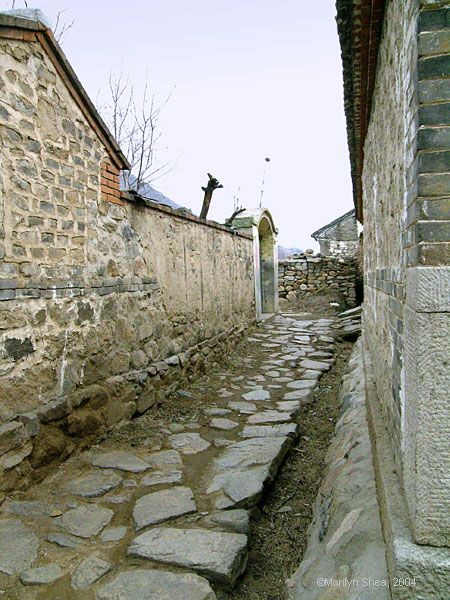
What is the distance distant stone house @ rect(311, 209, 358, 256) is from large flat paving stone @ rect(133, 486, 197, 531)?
26872 millimetres

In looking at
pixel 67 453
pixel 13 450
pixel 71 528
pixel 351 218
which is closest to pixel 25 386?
pixel 13 450

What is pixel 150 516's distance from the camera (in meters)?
2.61

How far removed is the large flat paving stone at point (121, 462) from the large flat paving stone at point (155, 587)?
113cm

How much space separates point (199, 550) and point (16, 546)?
962mm

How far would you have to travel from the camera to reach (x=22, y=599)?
195 centimetres

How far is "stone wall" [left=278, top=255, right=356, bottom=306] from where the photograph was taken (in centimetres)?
1487

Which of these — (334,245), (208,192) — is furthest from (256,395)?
(334,245)

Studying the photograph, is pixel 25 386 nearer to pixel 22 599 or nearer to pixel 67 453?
pixel 67 453

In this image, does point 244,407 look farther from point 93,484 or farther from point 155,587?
Result: point 155,587

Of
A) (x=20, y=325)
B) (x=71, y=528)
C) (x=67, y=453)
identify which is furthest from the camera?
(x=67, y=453)

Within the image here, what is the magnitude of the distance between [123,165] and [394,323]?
2.98 m

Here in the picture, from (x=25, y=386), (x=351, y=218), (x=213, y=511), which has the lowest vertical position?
(x=213, y=511)

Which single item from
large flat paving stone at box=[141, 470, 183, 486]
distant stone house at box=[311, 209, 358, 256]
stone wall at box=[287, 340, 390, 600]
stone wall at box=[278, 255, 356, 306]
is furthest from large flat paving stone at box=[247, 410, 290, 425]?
distant stone house at box=[311, 209, 358, 256]

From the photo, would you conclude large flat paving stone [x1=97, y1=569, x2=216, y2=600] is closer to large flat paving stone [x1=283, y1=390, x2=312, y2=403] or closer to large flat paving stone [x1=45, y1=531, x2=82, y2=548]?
large flat paving stone [x1=45, y1=531, x2=82, y2=548]
